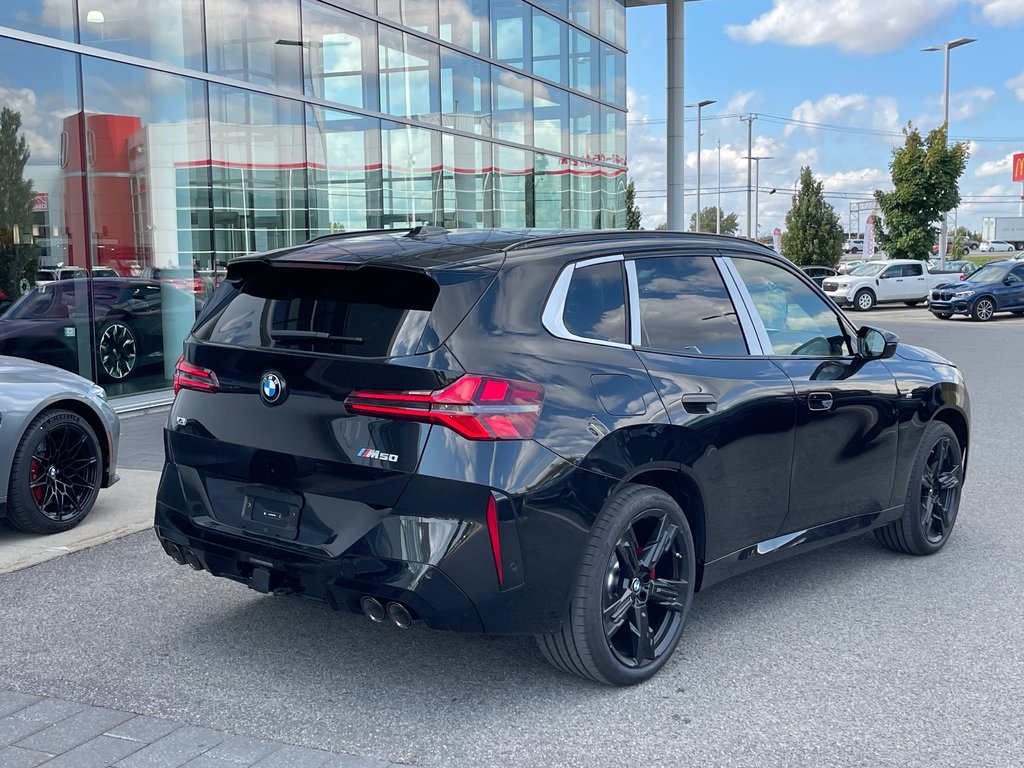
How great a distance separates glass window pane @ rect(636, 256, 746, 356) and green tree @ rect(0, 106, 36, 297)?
8.61m

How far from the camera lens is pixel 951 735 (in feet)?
11.7

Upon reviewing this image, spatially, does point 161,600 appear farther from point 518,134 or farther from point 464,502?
point 518,134

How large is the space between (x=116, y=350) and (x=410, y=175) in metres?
7.20

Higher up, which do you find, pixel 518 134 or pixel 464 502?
pixel 518 134

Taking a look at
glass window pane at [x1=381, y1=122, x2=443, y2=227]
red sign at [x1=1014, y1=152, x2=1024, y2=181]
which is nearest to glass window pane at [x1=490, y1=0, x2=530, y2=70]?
glass window pane at [x1=381, y1=122, x2=443, y2=227]

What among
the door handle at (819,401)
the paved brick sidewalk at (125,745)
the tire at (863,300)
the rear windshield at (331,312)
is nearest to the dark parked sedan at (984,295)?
the tire at (863,300)

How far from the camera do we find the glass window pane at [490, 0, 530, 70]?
67.8 ft

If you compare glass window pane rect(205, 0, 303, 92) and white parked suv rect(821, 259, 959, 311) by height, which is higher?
glass window pane rect(205, 0, 303, 92)

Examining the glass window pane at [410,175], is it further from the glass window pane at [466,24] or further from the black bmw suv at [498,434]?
the black bmw suv at [498,434]

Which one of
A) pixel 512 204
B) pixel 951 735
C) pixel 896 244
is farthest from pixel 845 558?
pixel 896 244

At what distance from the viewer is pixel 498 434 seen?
11.7 ft

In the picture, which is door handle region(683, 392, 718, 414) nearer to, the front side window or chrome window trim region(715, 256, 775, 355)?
chrome window trim region(715, 256, 775, 355)

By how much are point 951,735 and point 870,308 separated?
1263 inches

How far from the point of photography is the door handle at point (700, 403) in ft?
Result: 13.7
